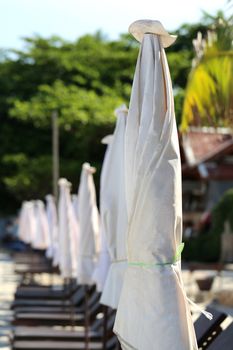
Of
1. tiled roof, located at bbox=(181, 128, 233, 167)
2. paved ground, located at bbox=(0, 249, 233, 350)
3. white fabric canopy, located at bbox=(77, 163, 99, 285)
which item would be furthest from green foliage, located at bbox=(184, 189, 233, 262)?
white fabric canopy, located at bbox=(77, 163, 99, 285)

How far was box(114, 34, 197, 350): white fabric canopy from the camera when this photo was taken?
4953mm

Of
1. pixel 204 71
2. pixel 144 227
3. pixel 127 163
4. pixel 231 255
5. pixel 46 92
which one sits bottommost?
pixel 231 255

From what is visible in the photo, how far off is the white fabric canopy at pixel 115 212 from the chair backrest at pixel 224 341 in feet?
3.53

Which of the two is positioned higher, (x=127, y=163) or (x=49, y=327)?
(x=127, y=163)

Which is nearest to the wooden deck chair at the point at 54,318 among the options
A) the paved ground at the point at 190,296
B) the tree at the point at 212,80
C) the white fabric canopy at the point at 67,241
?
the paved ground at the point at 190,296

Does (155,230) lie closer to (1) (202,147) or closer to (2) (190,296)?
(2) (190,296)

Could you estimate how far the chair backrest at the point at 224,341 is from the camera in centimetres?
621

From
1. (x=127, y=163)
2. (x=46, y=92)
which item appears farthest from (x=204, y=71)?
(x=46, y=92)

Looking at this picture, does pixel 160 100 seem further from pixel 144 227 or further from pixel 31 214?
pixel 31 214

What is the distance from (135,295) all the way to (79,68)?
40.1 meters

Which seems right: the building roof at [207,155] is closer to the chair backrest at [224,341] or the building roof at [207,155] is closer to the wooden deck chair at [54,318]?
the wooden deck chair at [54,318]

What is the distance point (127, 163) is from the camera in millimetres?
5352

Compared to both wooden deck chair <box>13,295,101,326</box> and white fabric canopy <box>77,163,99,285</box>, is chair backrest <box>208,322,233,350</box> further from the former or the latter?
wooden deck chair <box>13,295,101,326</box>

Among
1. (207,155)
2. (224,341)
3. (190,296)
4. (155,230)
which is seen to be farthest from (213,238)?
(155,230)
